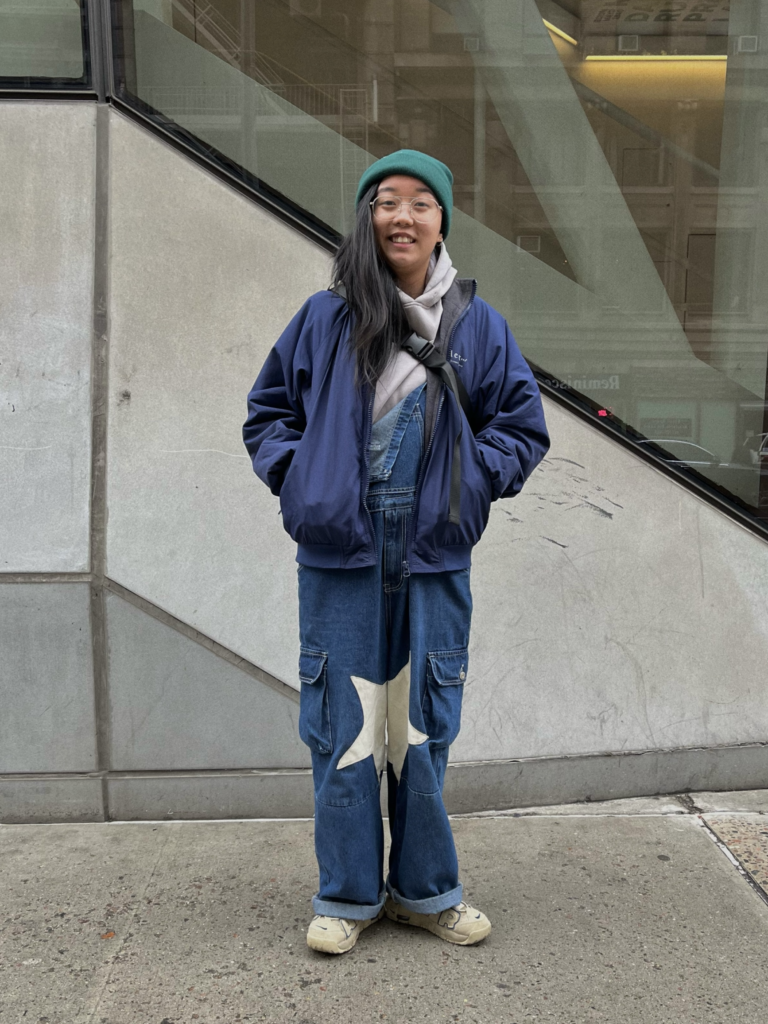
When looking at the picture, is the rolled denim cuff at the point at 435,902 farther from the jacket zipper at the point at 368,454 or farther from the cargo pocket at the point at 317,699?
the jacket zipper at the point at 368,454

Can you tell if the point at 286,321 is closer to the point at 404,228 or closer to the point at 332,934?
the point at 404,228

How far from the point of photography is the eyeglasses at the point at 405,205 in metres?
2.31

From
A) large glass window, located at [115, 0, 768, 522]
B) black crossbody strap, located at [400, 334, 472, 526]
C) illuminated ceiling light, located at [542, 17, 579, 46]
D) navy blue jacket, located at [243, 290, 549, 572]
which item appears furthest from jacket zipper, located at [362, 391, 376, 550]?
illuminated ceiling light, located at [542, 17, 579, 46]

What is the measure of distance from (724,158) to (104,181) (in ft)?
7.32

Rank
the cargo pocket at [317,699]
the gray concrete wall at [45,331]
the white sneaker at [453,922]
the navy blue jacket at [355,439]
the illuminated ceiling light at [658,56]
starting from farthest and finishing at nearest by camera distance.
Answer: the illuminated ceiling light at [658,56] < the gray concrete wall at [45,331] < the white sneaker at [453,922] < the cargo pocket at [317,699] < the navy blue jacket at [355,439]

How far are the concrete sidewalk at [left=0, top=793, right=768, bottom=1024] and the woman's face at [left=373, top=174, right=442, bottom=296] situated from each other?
5.85ft

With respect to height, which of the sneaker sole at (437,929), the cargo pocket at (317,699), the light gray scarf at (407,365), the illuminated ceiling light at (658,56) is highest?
the illuminated ceiling light at (658,56)

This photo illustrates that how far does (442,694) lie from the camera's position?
2438 millimetres

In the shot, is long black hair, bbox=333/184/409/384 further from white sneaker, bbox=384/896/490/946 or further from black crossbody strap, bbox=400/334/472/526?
white sneaker, bbox=384/896/490/946

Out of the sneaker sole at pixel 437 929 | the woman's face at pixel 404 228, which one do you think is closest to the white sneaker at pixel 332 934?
the sneaker sole at pixel 437 929

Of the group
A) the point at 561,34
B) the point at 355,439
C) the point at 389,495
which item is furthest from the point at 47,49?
the point at 389,495

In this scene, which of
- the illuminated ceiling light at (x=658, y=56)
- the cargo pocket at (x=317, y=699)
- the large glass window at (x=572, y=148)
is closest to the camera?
the cargo pocket at (x=317, y=699)

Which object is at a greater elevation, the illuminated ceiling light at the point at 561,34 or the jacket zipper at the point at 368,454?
the illuminated ceiling light at the point at 561,34

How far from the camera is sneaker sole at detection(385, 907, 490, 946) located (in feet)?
8.26
